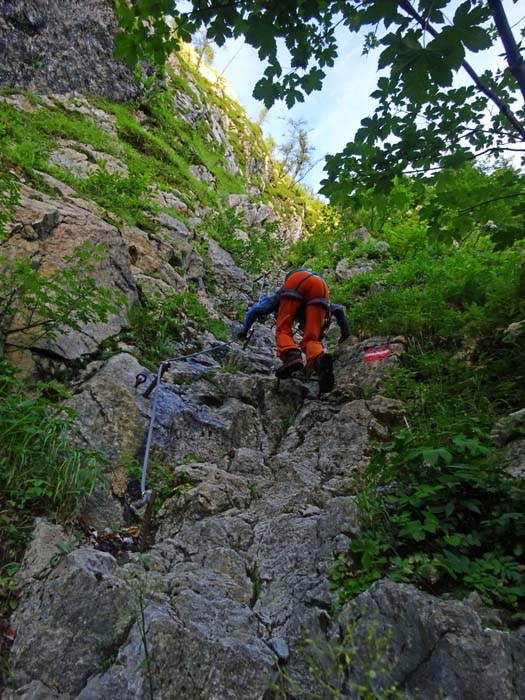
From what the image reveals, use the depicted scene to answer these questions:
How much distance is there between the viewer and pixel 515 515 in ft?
7.48

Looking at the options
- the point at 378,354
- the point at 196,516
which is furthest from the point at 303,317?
the point at 196,516

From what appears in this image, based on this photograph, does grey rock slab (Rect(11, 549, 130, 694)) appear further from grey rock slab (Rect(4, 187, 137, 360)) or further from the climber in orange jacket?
the climber in orange jacket

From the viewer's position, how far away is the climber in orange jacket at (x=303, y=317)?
5.23 meters

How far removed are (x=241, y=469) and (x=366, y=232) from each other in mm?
9742

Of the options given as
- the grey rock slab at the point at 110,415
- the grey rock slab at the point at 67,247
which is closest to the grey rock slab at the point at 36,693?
the grey rock slab at the point at 110,415

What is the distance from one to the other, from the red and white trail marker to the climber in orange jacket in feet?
1.86

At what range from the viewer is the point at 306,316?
5.73 metres

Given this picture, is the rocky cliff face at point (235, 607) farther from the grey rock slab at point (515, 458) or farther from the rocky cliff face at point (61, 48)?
the rocky cliff face at point (61, 48)

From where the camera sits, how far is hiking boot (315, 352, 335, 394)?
5.10 metres

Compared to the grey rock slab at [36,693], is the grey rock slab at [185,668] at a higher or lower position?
higher

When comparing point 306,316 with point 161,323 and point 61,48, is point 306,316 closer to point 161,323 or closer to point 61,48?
point 161,323

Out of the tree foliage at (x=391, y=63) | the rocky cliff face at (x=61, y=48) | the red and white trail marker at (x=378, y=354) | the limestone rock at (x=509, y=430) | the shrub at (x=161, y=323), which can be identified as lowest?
the limestone rock at (x=509, y=430)

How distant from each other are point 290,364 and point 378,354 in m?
1.19

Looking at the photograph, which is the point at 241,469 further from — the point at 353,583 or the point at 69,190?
the point at 69,190
